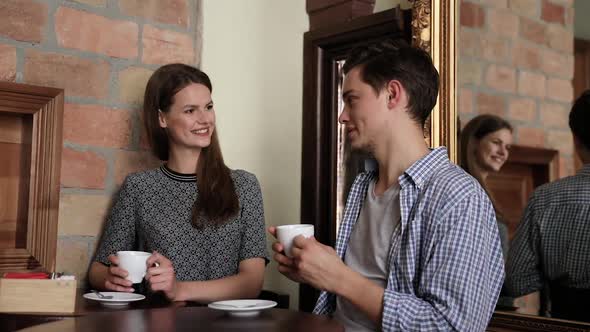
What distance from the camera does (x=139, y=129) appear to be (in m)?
2.23

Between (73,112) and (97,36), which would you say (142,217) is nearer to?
(73,112)

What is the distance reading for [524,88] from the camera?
1793 mm

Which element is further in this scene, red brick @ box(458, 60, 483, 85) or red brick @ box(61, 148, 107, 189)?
red brick @ box(61, 148, 107, 189)

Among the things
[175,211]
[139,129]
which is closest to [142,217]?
[175,211]

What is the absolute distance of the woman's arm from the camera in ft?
5.43

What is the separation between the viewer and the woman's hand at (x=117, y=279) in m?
1.62

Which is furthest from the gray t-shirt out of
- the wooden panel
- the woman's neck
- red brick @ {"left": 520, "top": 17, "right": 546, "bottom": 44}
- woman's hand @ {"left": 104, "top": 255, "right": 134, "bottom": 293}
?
the woman's neck

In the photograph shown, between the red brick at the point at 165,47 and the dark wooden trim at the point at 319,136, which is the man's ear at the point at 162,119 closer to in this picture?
the red brick at the point at 165,47

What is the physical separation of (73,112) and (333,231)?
89cm

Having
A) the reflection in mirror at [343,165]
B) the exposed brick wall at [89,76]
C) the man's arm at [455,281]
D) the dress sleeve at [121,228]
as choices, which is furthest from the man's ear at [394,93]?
the exposed brick wall at [89,76]

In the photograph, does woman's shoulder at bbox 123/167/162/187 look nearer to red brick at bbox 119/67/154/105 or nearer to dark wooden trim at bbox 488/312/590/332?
red brick at bbox 119/67/154/105

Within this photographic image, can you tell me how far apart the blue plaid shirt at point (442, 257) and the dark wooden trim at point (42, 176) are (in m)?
1.08

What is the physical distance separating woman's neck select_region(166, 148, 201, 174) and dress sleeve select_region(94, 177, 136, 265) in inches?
5.7

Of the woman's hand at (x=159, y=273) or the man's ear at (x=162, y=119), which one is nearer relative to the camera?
the woman's hand at (x=159, y=273)
